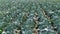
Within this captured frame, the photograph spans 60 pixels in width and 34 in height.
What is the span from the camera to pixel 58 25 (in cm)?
841

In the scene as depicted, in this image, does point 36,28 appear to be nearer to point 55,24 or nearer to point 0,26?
point 55,24

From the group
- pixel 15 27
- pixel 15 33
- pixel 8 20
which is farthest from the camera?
pixel 8 20

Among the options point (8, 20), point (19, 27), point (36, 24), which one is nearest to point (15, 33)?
point (19, 27)

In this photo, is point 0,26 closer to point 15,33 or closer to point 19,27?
point 19,27

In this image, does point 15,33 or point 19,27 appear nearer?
point 15,33

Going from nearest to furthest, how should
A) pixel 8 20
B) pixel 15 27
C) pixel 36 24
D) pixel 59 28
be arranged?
pixel 59 28 < pixel 15 27 < pixel 36 24 < pixel 8 20

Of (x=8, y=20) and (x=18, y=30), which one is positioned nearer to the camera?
(x=18, y=30)

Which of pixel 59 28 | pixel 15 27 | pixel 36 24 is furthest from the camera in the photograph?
pixel 36 24

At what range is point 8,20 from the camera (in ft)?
33.2

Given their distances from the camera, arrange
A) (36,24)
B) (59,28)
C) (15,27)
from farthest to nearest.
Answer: (36,24) < (15,27) < (59,28)

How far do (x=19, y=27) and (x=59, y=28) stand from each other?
1.60m

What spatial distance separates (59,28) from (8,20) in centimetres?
284

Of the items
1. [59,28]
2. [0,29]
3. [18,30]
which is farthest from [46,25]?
[0,29]

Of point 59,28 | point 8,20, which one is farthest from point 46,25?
point 8,20
